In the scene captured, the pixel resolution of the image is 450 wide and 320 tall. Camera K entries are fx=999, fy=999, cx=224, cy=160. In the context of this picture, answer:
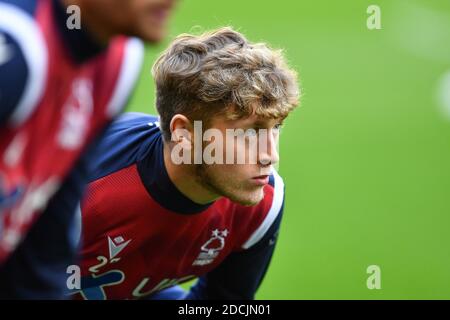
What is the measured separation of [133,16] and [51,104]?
0.29 metres

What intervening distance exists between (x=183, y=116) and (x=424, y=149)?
477 centimetres

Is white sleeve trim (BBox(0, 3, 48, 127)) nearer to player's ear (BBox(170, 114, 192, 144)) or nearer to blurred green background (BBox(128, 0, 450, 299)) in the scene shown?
player's ear (BBox(170, 114, 192, 144))

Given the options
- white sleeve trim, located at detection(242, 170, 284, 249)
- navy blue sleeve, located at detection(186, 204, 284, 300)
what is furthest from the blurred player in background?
navy blue sleeve, located at detection(186, 204, 284, 300)

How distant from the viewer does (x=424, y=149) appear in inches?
331

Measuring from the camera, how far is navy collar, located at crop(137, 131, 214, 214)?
3945 mm

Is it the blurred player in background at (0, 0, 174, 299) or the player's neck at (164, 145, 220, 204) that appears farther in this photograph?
the player's neck at (164, 145, 220, 204)

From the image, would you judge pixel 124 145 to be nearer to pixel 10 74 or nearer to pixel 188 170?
pixel 188 170

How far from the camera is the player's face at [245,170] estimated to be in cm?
387

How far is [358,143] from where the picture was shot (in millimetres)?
8484

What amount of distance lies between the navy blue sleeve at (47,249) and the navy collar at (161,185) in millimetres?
917

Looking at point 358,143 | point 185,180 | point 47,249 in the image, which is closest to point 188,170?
point 185,180

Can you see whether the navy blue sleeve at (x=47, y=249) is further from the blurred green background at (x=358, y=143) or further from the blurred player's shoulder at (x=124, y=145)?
the blurred green background at (x=358, y=143)

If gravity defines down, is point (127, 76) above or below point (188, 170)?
above
